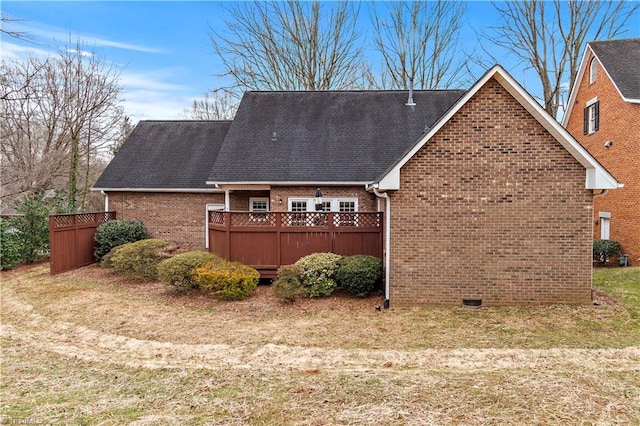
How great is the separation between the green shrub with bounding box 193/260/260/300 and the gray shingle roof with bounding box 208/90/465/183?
4.57 metres

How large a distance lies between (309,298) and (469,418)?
218 inches

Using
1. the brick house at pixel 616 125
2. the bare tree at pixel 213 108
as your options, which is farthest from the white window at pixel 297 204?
the bare tree at pixel 213 108

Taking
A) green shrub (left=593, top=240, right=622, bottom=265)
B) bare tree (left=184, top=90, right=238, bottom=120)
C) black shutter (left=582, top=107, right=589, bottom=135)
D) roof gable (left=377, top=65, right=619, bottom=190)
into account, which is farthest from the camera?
bare tree (left=184, top=90, right=238, bottom=120)

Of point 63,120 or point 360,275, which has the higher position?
point 63,120

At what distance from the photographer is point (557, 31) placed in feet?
73.9

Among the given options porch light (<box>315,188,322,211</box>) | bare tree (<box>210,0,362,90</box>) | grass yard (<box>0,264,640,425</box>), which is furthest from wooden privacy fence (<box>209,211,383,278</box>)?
bare tree (<box>210,0,362,90</box>)

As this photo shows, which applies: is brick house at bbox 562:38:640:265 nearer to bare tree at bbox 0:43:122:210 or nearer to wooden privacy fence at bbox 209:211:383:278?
wooden privacy fence at bbox 209:211:383:278

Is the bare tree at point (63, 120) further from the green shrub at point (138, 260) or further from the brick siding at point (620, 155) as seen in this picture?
the brick siding at point (620, 155)

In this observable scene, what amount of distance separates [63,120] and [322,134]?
17.1 meters

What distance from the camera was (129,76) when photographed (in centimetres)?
2333

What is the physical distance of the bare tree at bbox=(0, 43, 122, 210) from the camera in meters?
19.0

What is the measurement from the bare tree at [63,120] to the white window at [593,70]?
26.1 meters

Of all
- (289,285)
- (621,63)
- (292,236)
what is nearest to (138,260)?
(292,236)

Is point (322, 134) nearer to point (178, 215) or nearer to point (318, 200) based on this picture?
point (318, 200)
